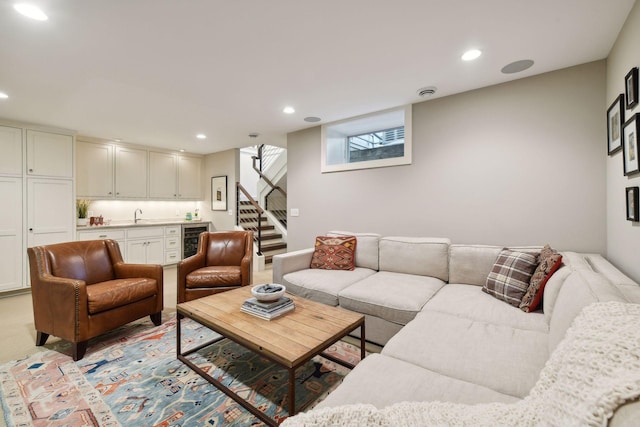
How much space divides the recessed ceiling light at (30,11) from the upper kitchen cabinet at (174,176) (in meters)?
3.94

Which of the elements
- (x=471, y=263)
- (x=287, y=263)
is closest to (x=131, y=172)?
(x=287, y=263)

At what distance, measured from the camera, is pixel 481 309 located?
1.90 meters

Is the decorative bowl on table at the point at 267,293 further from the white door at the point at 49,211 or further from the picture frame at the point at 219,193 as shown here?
the picture frame at the point at 219,193

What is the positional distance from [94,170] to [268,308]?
4.73m

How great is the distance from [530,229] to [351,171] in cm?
208

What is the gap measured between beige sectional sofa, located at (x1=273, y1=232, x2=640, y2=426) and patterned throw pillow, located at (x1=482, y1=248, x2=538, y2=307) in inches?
2.8

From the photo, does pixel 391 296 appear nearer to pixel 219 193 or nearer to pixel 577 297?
pixel 577 297

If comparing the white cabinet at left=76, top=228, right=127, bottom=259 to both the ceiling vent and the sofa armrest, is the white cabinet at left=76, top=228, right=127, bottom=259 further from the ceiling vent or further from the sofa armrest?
the ceiling vent

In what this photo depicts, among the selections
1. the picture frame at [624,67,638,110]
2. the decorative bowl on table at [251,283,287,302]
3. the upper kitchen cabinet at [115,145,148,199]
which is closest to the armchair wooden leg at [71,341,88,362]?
the decorative bowl on table at [251,283,287,302]

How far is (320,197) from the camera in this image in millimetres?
4070

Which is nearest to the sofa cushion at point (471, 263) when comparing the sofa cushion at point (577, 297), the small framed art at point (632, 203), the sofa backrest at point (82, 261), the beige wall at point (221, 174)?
the small framed art at point (632, 203)

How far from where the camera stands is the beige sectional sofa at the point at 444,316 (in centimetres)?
110

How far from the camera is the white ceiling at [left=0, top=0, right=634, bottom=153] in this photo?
167 centimetres

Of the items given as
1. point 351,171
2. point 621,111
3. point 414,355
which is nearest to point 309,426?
point 414,355
